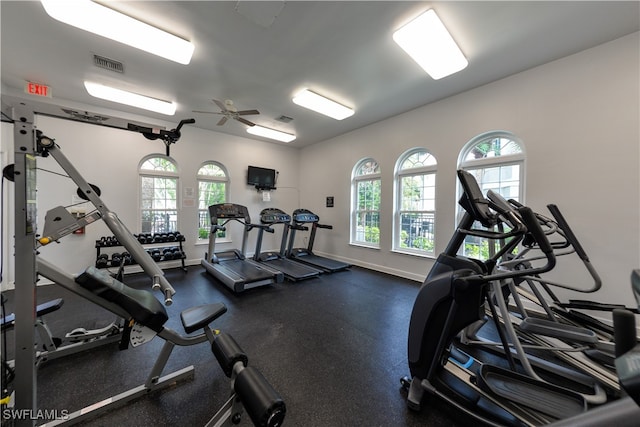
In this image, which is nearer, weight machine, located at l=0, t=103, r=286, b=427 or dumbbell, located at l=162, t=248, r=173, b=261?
weight machine, located at l=0, t=103, r=286, b=427

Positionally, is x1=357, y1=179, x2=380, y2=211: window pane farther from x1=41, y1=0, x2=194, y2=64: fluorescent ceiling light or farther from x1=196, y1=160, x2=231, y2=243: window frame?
x1=41, y1=0, x2=194, y2=64: fluorescent ceiling light

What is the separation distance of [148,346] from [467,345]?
10.3 feet

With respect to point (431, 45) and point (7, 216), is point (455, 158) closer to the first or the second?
point (431, 45)

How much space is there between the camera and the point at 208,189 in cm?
581

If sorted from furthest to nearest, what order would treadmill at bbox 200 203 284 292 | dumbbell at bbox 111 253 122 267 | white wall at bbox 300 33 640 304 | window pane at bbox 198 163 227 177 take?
window pane at bbox 198 163 227 177, dumbbell at bbox 111 253 122 267, treadmill at bbox 200 203 284 292, white wall at bbox 300 33 640 304

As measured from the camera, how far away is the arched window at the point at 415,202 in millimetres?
4395

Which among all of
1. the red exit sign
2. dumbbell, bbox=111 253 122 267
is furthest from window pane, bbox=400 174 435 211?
the red exit sign

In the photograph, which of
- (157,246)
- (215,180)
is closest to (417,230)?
(215,180)

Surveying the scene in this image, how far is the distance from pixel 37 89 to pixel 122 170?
155cm

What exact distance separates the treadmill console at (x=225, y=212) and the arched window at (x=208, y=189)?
1261mm

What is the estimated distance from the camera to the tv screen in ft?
20.5

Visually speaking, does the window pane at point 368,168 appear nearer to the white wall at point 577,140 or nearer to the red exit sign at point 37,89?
the white wall at point 577,140

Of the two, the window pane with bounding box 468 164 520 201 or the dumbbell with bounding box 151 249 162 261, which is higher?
the window pane with bounding box 468 164 520 201

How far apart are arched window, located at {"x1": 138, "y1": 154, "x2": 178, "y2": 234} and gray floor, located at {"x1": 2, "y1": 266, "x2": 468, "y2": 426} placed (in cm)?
189
